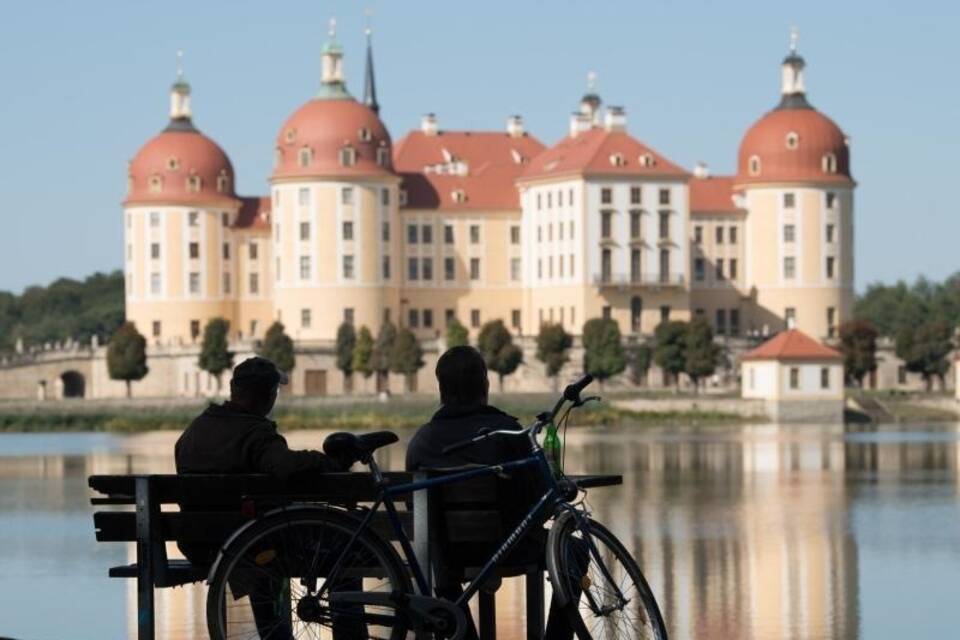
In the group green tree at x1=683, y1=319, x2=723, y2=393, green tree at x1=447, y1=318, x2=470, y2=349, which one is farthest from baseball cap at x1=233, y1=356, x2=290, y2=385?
green tree at x1=447, y1=318, x2=470, y2=349

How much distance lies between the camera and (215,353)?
87062 millimetres

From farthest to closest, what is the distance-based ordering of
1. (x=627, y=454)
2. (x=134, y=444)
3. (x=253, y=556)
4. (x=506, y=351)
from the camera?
(x=506, y=351), (x=134, y=444), (x=627, y=454), (x=253, y=556)

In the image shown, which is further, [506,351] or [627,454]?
[506,351]

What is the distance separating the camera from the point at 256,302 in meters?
99.9

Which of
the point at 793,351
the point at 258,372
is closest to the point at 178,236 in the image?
the point at 793,351

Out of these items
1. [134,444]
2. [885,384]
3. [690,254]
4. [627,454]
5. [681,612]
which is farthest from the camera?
[690,254]

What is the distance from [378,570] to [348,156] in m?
85.7

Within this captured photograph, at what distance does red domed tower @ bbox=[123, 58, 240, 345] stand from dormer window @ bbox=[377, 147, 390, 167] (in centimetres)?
700

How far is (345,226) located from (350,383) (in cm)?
863

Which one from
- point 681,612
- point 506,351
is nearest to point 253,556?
point 681,612

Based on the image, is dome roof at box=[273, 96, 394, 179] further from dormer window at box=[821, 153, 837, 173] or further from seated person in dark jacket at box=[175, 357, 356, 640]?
seated person in dark jacket at box=[175, 357, 356, 640]

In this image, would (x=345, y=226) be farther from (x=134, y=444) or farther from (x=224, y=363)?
(x=134, y=444)

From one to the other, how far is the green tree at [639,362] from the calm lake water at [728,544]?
35.8 metres

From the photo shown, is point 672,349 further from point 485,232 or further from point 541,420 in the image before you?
point 541,420
